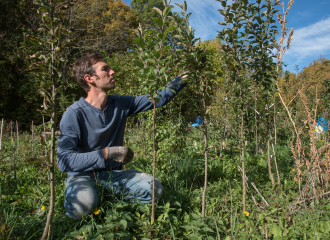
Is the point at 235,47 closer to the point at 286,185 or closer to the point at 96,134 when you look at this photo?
the point at 96,134

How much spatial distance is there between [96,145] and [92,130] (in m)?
0.15

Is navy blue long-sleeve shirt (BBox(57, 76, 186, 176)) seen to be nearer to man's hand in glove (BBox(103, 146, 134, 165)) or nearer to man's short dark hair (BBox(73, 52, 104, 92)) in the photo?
man's hand in glove (BBox(103, 146, 134, 165))

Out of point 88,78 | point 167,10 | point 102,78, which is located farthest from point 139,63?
point 88,78

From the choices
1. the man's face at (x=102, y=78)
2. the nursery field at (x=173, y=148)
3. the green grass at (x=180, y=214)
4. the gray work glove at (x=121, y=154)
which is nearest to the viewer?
the nursery field at (x=173, y=148)

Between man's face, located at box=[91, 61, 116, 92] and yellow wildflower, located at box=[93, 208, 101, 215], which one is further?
man's face, located at box=[91, 61, 116, 92]

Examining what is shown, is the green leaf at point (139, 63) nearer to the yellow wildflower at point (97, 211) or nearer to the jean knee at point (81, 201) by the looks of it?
the jean knee at point (81, 201)

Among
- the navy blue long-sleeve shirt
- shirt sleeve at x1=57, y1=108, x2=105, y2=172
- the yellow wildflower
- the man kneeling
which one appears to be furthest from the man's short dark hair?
the yellow wildflower

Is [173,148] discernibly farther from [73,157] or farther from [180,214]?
[73,157]

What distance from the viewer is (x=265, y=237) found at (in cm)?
177

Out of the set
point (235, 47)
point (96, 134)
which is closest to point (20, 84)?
point (96, 134)

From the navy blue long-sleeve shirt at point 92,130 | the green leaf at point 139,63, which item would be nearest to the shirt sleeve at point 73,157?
the navy blue long-sleeve shirt at point 92,130

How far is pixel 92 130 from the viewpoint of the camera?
209cm

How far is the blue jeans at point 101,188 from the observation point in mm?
1785

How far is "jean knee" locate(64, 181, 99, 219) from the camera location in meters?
1.77
